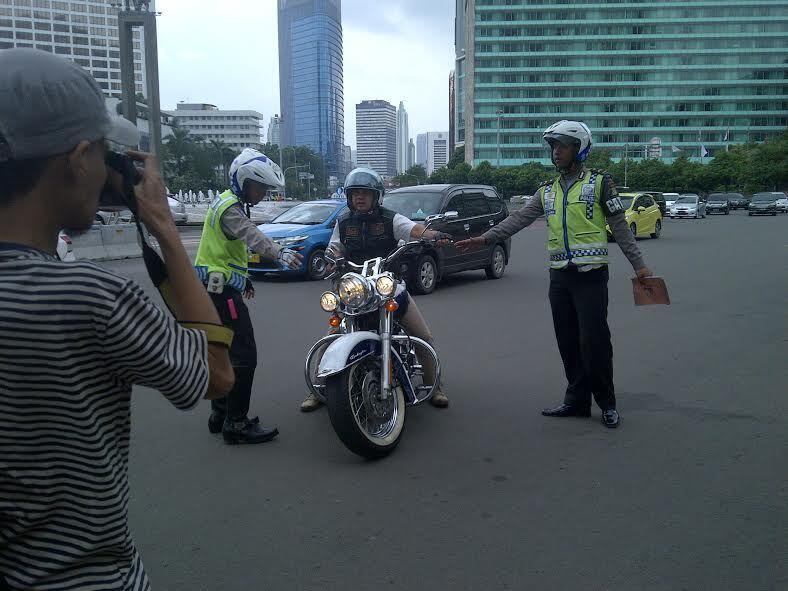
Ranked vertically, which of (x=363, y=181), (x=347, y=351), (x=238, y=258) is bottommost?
(x=347, y=351)

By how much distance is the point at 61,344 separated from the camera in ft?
4.08

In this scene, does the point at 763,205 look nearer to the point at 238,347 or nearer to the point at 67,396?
the point at 238,347

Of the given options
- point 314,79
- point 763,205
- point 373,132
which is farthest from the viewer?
point 373,132

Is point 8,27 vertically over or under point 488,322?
over

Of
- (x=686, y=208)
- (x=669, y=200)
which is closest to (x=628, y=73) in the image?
(x=669, y=200)

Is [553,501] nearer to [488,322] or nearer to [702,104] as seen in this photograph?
[488,322]

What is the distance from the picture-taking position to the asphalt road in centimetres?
308

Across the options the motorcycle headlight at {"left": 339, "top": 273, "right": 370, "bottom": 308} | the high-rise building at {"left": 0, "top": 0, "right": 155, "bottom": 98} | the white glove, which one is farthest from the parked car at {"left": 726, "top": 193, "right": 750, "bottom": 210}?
the high-rise building at {"left": 0, "top": 0, "right": 155, "bottom": 98}

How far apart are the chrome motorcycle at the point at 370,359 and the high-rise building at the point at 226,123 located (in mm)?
168716

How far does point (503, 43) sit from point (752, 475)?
12287cm

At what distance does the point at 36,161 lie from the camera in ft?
4.11

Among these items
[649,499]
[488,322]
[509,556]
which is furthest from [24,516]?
[488,322]

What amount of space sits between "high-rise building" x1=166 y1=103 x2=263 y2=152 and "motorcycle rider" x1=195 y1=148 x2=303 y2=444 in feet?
554

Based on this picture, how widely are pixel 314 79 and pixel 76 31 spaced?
Answer: 169 ft
